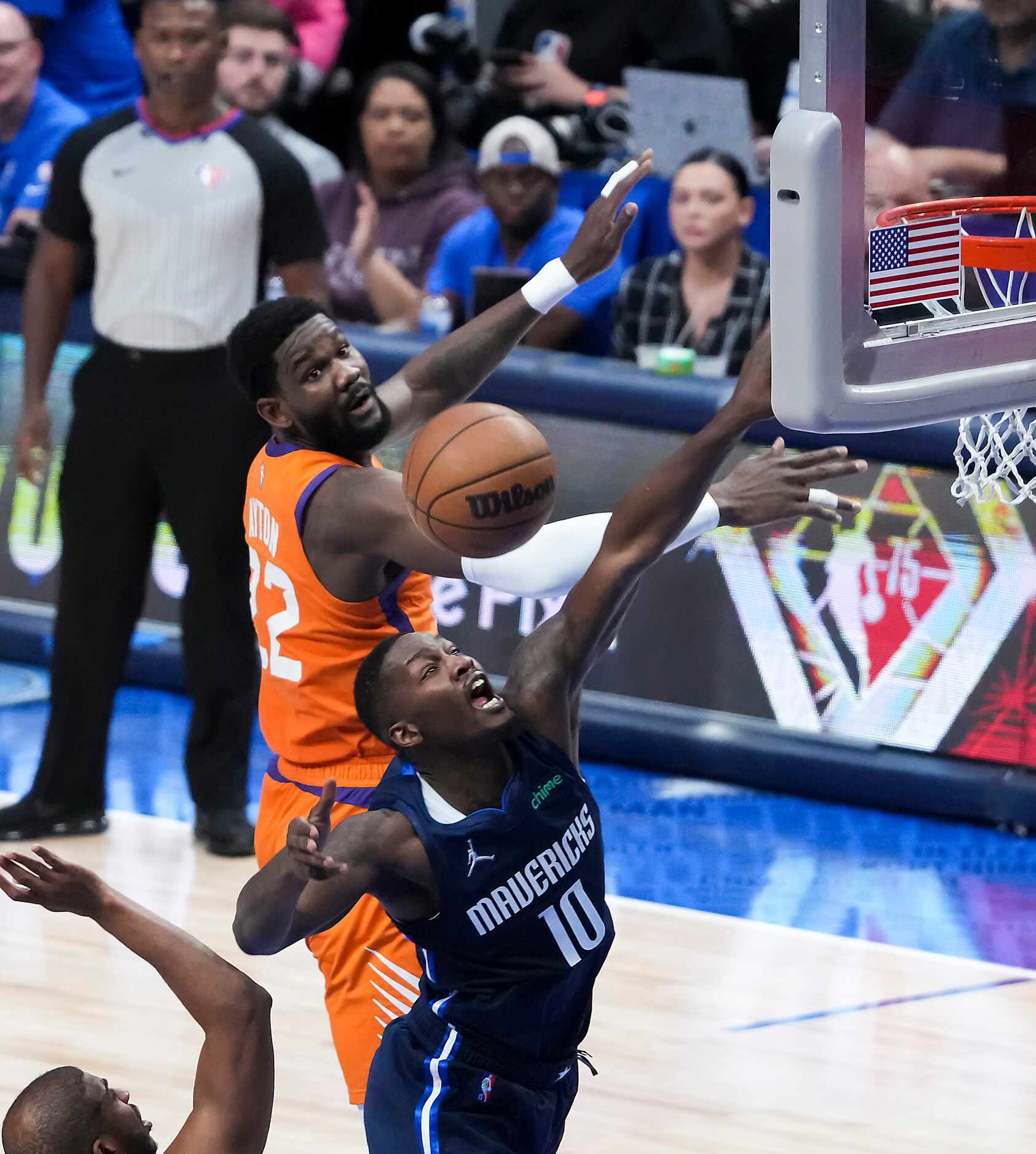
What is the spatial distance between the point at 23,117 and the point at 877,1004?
5605 millimetres

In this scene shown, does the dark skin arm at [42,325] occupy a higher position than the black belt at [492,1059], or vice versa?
the dark skin arm at [42,325]

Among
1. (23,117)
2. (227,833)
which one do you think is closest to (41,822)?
(227,833)

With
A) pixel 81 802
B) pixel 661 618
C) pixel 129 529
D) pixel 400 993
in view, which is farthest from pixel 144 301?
pixel 400 993

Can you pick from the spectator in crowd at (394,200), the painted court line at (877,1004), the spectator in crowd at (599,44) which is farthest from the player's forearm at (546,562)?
the spectator in crowd at (599,44)

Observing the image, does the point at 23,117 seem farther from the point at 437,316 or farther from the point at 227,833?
the point at 227,833

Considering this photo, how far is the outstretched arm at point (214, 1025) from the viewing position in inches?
135

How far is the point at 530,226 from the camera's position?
816 cm

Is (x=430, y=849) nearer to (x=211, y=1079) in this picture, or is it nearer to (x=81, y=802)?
(x=211, y=1079)

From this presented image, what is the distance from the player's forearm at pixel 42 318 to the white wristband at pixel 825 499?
350 centimetres

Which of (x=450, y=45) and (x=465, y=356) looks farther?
(x=450, y=45)

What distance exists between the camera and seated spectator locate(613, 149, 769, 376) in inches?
300

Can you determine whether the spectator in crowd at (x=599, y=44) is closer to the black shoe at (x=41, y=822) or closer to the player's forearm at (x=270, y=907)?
the black shoe at (x=41, y=822)

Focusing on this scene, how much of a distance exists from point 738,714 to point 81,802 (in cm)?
226

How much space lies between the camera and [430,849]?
359 cm
